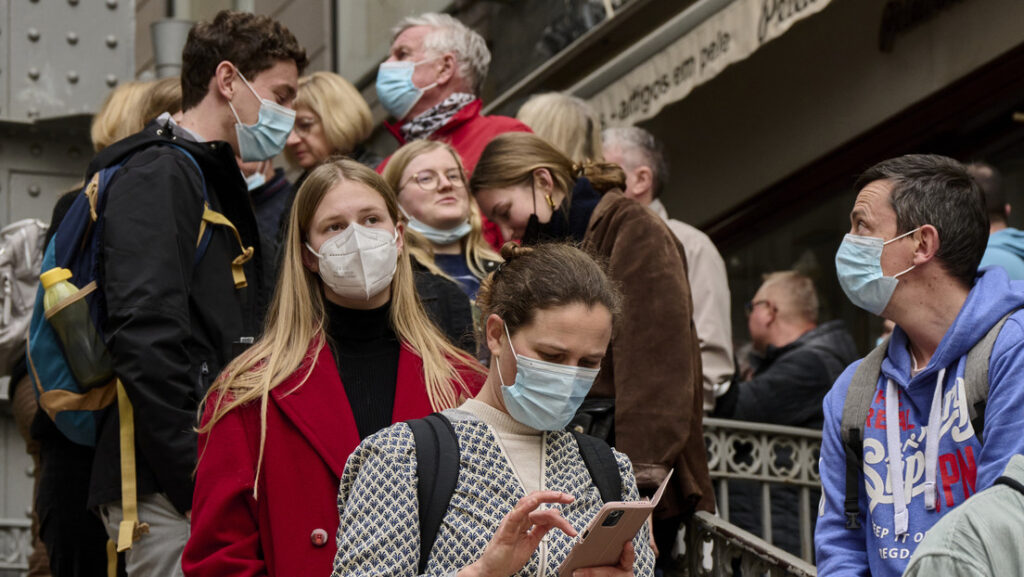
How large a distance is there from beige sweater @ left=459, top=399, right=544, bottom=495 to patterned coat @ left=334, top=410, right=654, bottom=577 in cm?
2

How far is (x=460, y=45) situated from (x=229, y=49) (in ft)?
6.46

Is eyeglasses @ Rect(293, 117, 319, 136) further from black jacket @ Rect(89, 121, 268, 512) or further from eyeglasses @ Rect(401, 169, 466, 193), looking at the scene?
black jacket @ Rect(89, 121, 268, 512)

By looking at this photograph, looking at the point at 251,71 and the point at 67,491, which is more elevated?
the point at 251,71

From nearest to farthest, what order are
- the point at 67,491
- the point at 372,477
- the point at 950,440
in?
the point at 372,477, the point at 950,440, the point at 67,491

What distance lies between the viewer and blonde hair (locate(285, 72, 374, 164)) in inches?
278

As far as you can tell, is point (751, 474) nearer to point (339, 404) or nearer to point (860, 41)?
point (339, 404)

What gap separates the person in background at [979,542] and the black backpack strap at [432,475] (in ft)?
3.47

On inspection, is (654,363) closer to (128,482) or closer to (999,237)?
(128,482)

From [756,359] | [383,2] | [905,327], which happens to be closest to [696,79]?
[756,359]

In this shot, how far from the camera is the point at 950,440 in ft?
13.4

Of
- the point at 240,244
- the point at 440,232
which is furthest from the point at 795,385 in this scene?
the point at 240,244

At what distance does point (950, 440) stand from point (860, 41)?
17.9ft

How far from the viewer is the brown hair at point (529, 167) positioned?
227 inches

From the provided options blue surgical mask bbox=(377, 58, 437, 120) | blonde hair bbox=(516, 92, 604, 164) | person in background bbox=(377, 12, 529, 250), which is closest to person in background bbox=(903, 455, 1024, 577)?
blonde hair bbox=(516, 92, 604, 164)
